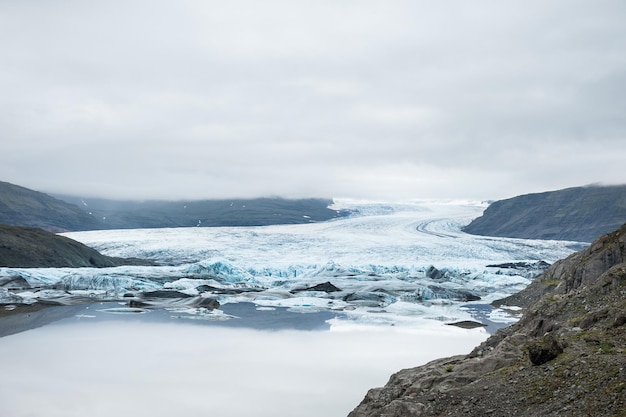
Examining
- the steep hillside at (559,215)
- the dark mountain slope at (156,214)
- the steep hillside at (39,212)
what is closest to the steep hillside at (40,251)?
the dark mountain slope at (156,214)

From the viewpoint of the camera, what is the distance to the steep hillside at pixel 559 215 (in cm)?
8244

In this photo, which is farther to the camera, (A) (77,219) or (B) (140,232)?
(A) (77,219)

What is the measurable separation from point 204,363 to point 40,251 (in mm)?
29405

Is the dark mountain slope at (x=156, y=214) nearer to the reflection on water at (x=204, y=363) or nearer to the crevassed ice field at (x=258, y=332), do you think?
the crevassed ice field at (x=258, y=332)

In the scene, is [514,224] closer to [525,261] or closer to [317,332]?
[525,261]

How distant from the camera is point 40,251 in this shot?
40000mm

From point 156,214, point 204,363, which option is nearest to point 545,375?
point 204,363

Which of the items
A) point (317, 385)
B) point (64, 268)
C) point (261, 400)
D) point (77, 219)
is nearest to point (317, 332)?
point (317, 385)

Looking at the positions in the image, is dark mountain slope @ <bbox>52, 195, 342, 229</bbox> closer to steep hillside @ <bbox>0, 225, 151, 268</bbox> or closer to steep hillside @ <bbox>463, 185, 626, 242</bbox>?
steep hillside @ <bbox>463, 185, 626, 242</bbox>

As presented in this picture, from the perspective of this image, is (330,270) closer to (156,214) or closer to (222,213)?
(222,213)

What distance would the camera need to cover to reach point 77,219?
97.4 metres

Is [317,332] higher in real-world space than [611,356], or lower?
lower

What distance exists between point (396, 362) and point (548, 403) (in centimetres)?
979

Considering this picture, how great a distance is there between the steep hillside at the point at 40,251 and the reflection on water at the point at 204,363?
17.1m
